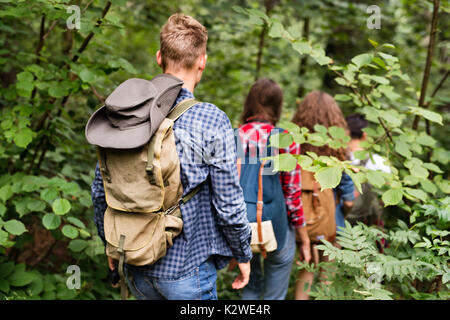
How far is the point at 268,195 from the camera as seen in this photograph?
2.53 meters

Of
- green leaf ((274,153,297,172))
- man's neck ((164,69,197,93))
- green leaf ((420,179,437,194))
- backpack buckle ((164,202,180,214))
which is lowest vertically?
green leaf ((420,179,437,194))

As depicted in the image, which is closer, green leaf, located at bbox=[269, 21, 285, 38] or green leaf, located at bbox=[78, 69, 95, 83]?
green leaf, located at bbox=[269, 21, 285, 38]

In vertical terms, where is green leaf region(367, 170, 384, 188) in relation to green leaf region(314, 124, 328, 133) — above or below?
below

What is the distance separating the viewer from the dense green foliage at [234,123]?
6.57ft

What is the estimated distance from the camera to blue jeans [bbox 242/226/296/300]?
2777 millimetres

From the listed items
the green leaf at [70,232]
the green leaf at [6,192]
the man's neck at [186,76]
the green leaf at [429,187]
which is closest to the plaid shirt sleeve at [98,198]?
the green leaf at [70,232]

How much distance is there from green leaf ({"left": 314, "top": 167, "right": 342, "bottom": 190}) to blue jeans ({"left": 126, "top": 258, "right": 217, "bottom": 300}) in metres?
0.67

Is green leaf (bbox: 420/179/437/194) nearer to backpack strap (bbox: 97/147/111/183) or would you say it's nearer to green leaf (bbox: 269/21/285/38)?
green leaf (bbox: 269/21/285/38)

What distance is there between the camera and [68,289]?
9.52 feet

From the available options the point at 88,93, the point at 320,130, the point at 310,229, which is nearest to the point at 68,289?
the point at 88,93

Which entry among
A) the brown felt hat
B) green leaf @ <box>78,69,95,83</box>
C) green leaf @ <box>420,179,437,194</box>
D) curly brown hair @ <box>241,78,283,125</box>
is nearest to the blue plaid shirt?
the brown felt hat

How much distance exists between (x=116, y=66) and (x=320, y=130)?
4.74 ft

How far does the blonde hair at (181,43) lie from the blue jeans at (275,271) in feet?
5.10

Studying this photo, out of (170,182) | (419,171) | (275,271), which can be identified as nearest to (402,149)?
(419,171)
